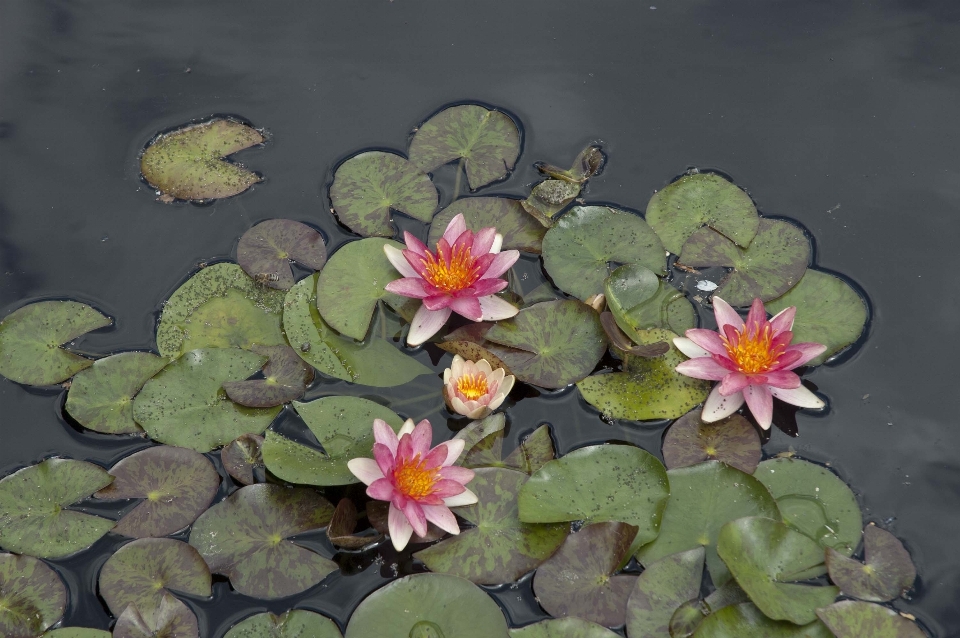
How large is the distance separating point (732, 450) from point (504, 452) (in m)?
0.94

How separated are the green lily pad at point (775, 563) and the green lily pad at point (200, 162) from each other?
282cm

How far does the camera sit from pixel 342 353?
128 inches

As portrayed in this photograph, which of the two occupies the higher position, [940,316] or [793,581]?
[940,316]

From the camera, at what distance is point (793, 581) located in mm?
2693

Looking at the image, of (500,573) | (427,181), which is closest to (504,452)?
(500,573)

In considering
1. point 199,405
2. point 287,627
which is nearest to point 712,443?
point 287,627

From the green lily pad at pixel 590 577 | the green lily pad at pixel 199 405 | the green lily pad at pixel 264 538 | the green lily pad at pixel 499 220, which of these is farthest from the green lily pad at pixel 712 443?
the green lily pad at pixel 199 405

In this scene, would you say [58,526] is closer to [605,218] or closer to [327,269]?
[327,269]

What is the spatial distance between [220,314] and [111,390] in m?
0.55

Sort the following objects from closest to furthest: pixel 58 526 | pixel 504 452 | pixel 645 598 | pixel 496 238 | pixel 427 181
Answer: pixel 645 598 < pixel 58 526 < pixel 504 452 < pixel 496 238 < pixel 427 181

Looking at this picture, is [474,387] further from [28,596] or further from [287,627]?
[28,596]

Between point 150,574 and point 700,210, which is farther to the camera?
point 700,210

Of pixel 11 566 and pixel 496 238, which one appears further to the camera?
pixel 496 238

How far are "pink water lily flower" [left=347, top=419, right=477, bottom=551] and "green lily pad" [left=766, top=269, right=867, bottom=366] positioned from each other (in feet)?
5.41
